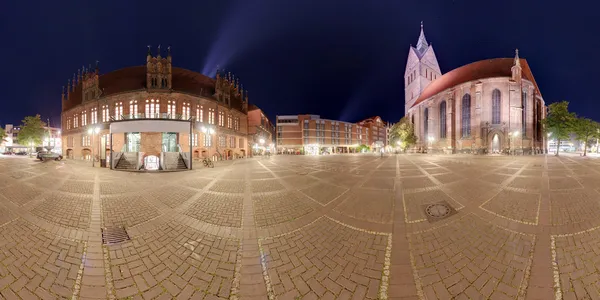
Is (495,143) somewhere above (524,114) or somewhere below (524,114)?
below

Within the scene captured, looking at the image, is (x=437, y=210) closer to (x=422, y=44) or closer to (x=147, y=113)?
(x=147, y=113)

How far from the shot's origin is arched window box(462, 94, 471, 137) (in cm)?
4690

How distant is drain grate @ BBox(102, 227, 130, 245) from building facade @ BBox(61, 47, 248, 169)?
22.0 m

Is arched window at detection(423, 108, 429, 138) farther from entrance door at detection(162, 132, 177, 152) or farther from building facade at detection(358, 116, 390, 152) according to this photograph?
entrance door at detection(162, 132, 177, 152)

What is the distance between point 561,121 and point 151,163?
5845cm

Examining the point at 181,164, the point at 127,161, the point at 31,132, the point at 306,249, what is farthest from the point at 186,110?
the point at 31,132

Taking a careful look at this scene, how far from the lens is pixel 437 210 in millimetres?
5754

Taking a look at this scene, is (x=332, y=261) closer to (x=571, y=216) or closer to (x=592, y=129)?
(x=571, y=216)

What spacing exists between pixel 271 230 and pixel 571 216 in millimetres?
7060

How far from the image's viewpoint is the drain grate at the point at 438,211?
17.0 ft

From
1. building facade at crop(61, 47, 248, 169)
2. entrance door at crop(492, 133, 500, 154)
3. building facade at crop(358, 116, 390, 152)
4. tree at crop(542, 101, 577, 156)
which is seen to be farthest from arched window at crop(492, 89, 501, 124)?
building facade at crop(358, 116, 390, 152)

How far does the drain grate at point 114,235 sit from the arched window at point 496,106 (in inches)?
2294

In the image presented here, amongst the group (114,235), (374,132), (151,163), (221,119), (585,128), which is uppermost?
(374,132)

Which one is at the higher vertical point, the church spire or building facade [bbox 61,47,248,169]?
the church spire
